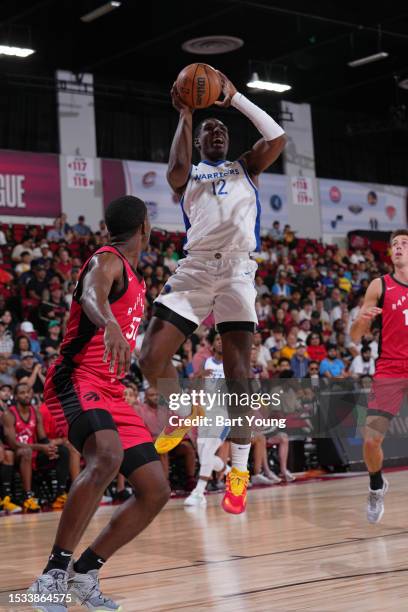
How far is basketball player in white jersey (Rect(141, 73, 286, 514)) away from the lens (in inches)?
239

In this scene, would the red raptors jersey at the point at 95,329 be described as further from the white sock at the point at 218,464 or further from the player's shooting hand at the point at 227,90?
the white sock at the point at 218,464

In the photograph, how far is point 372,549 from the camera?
6.39 metres

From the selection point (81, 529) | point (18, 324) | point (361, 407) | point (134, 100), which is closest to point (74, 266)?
point (18, 324)

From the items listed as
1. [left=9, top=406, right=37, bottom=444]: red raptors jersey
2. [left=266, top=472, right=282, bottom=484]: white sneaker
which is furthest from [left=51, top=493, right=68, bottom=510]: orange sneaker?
[left=266, top=472, right=282, bottom=484]: white sneaker

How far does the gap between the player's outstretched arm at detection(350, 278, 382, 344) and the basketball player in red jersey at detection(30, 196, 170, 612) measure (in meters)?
2.73

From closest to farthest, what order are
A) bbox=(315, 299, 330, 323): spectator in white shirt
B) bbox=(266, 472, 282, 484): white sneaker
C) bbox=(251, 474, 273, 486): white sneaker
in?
bbox=(251, 474, 273, 486): white sneaker, bbox=(266, 472, 282, 484): white sneaker, bbox=(315, 299, 330, 323): spectator in white shirt

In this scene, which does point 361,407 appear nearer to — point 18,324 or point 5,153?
point 18,324

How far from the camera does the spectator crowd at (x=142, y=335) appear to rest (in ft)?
35.6

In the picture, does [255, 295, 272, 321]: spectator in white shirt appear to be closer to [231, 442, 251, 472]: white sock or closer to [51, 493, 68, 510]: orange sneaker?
[51, 493, 68, 510]: orange sneaker

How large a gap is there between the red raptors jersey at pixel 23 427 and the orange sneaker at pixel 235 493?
16.7 feet

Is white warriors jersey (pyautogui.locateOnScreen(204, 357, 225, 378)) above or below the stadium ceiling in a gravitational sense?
below

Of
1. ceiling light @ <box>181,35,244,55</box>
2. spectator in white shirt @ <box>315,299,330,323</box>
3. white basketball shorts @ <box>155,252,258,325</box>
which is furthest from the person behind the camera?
ceiling light @ <box>181,35,244,55</box>

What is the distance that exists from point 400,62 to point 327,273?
19.8ft

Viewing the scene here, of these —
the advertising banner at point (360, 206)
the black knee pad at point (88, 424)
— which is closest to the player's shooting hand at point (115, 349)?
the black knee pad at point (88, 424)
